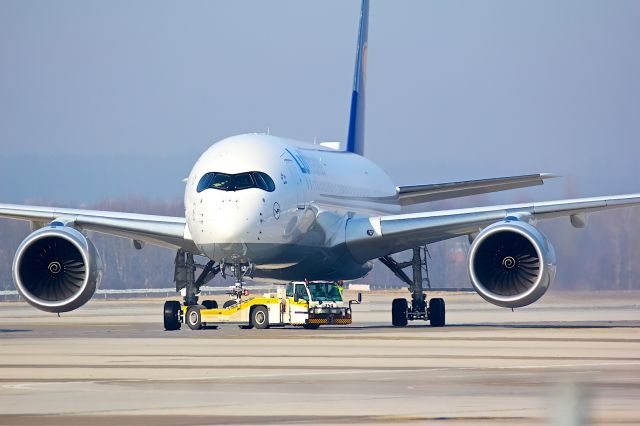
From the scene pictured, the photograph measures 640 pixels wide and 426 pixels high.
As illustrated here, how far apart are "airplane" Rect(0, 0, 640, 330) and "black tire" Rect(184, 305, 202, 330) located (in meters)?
0.30

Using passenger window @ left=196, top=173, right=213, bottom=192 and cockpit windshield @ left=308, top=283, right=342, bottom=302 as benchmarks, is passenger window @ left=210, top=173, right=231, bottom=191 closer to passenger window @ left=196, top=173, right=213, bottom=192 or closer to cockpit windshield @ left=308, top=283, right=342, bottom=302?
passenger window @ left=196, top=173, right=213, bottom=192

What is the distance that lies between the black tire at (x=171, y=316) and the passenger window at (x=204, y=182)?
2666mm

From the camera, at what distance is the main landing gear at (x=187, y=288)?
2958cm

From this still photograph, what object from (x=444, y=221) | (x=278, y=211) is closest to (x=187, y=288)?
(x=278, y=211)

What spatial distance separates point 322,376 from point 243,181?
526 inches

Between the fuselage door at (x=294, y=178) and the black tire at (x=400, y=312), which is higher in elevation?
the fuselage door at (x=294, y=178)

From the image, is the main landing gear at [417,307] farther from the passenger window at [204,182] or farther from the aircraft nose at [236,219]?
the passenger window at [204,182]

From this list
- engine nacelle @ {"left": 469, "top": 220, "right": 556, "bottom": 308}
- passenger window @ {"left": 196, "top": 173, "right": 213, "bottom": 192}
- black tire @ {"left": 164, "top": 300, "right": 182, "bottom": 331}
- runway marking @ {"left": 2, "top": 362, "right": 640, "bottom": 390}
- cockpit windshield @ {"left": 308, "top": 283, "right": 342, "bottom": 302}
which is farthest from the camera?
cockpit windshield @ {"left": 308, "top": 283, "right": 342, "bottom": 302}

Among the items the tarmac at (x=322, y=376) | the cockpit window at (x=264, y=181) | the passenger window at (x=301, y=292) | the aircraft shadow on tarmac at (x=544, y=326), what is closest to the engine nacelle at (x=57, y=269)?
the tarmac at (x=322, y=376)

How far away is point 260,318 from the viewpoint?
2884cm

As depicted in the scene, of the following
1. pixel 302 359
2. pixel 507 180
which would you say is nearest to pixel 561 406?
pixel 302 359

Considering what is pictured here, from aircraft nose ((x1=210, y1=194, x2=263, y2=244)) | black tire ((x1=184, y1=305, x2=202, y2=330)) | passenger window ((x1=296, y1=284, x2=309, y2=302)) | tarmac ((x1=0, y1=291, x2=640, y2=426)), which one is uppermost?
aircraft nose ((x1=210, y1=194, x2=263, y2=244))

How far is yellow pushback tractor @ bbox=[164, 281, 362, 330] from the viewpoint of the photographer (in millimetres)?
28734

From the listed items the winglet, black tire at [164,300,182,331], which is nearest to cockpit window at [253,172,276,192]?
black tire at [164,300,182,331]
